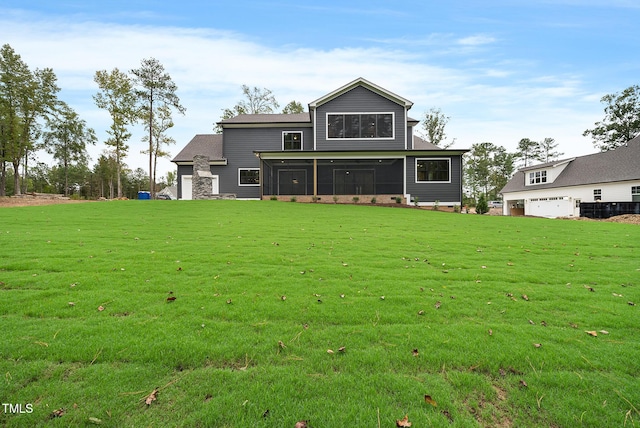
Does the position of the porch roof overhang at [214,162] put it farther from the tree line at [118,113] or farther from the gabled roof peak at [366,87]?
the gabled roof peak at [366,87]

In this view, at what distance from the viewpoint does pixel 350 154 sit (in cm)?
2022

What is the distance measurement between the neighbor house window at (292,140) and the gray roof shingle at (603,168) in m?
25.1

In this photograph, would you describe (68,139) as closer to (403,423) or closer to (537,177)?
(403,423)

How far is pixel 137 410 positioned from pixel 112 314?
1.81 m

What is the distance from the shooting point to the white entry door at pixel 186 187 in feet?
78.2

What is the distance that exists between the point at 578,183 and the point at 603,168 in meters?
2.17

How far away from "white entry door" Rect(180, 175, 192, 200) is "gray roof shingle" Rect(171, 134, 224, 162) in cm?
153

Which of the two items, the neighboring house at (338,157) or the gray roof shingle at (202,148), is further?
the gray roof shingle at (202,148)

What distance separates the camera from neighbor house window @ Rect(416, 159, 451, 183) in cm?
2138

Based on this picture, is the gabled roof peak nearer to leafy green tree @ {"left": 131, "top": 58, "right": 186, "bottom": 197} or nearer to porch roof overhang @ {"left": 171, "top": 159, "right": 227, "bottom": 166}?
porch roof overhang @ {"left": 171, "top": 159, "right": 227, "bottom": 166}

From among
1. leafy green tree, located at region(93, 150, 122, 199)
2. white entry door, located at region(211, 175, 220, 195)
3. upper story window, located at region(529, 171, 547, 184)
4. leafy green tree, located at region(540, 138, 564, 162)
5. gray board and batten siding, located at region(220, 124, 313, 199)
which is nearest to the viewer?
white entry door, located at region(211, 175, 220, 195)

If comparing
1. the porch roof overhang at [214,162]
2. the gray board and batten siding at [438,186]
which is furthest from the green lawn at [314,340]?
the porch roof overhang at [214,162]

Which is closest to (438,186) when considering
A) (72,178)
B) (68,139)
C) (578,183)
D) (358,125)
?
(358,125)

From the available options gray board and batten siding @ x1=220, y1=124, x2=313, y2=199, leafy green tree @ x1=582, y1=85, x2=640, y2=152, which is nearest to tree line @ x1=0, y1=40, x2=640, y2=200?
leafy green tree @ x1=582, y1=85, x2=640, y2=152
